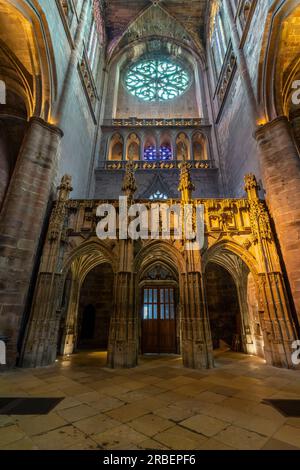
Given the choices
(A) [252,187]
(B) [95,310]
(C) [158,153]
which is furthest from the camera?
(C) [158,153]

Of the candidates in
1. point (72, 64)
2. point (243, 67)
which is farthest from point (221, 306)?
point (72, 64)

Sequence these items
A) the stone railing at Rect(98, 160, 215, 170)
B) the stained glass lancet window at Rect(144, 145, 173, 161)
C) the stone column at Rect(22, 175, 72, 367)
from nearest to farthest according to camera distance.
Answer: the stone column at Rect(22, 175, 72, 367) → the stone railing at Rect(98, 160, 215, 170) → the stained glass lancet window at Rect(144, 145, 173, 161)

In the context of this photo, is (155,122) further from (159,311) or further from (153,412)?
(153,412)

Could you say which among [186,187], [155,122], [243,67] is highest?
[155,122]

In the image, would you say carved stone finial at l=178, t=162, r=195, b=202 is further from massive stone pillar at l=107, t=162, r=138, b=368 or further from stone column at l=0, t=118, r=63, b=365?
stone column at l=0, t=118, r=63, b=365

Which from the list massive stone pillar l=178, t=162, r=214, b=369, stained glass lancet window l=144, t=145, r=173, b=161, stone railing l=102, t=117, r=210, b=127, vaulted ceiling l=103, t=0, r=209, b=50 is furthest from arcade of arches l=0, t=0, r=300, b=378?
vaulted ceiling l=103, t=0, r=209, b=50

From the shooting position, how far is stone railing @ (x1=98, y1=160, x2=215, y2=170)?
16.3 m

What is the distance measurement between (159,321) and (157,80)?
79.4ft

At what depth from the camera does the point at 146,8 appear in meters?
21.3

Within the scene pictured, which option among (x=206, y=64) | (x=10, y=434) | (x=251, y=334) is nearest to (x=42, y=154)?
(x=10, y=434)

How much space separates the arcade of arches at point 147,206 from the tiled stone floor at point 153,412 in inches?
62.6

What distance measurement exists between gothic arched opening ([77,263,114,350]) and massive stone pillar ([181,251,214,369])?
19.2 feet

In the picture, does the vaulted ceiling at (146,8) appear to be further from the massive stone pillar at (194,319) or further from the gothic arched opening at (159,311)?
the massive stone pillar at (194,319)

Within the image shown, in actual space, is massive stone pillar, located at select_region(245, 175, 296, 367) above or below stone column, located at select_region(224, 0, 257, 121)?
below
